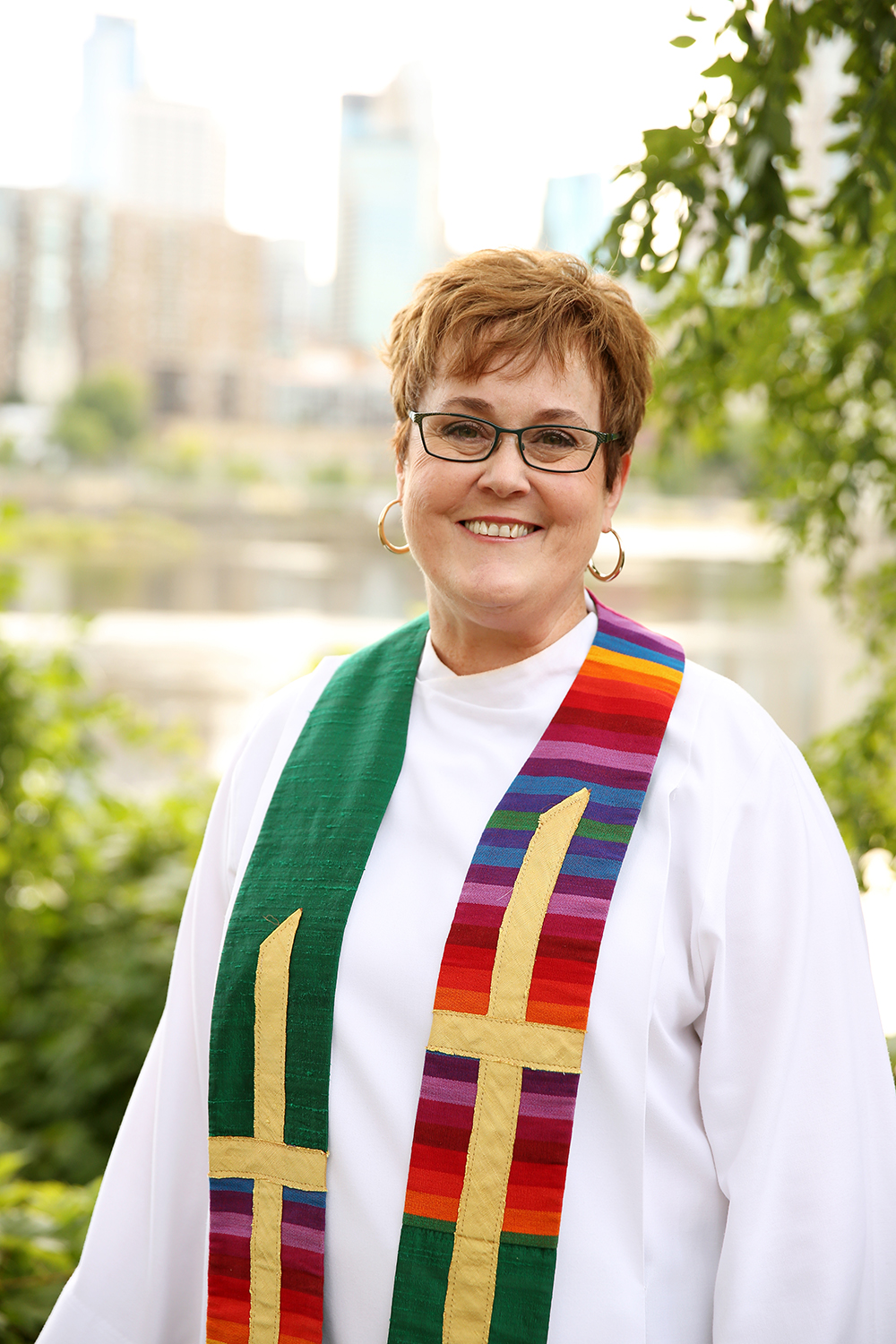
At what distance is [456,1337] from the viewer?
112cm

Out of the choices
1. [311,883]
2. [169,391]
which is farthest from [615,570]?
[169,391]

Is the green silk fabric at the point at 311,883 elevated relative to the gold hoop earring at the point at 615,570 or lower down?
lower down

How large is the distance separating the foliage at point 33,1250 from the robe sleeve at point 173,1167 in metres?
0.62

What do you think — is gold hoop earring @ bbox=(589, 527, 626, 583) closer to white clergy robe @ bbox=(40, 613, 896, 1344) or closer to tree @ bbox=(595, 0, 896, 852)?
white clergy robe @ bbox=(40, 613, 896, 1344)

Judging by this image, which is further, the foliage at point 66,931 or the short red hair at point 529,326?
the foliage at point 66,931

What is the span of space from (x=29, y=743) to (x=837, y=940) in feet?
8.23

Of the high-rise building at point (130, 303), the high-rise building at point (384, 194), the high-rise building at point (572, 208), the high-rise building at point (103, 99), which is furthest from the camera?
the high-rise building at point (130, 303)

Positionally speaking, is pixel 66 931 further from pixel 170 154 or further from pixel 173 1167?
pixel 170 154

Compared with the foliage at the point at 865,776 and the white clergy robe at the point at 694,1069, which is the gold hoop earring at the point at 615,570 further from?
the foliage at the point at 865,776

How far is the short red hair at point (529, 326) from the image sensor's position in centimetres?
118

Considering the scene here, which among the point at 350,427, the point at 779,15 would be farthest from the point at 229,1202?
the point at 350,427

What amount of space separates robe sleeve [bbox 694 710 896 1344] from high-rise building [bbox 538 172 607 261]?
155 cm

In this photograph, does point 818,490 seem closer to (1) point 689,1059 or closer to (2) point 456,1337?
(1) point 689,1059

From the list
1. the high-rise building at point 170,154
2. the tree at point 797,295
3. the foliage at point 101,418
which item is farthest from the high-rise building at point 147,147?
the tree at point 797,295
